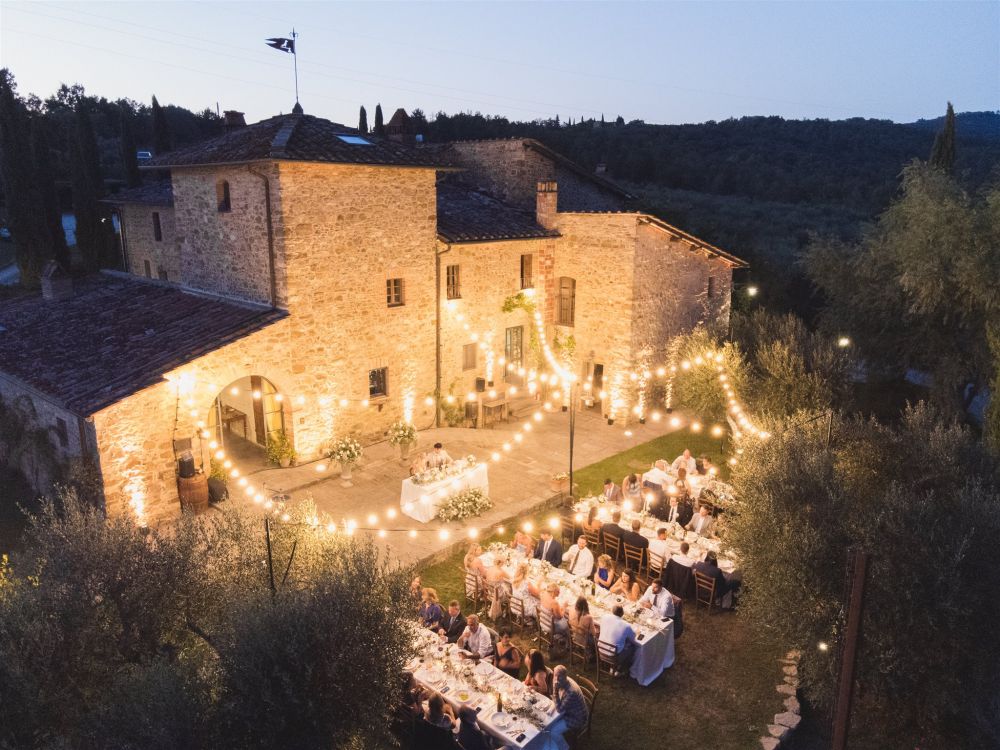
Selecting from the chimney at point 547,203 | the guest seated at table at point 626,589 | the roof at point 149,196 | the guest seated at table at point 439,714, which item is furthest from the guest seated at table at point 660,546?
the roof at point 149,196

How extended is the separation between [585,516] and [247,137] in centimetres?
1138

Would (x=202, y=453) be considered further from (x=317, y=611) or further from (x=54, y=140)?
(x=54, y=140)

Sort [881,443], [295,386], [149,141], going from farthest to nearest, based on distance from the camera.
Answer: [149,141], [295,386], [881,443]

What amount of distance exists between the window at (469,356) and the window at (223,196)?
6.77 m

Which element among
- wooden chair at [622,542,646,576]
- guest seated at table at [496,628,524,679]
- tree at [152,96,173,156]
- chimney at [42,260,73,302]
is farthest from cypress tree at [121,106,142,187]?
guest seated at table at [496,628,524,679]

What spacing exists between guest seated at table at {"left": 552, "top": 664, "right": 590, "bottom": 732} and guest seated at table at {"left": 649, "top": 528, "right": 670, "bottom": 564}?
12.8ft

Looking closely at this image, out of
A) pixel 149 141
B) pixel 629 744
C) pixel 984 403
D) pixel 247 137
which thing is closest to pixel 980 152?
pixel 984 403

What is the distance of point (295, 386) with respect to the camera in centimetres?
1471

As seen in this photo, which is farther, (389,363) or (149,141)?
(149,141)

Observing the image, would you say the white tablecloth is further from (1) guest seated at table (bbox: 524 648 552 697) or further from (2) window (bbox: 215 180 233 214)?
(2) window (bbox: 215 180 233 214)

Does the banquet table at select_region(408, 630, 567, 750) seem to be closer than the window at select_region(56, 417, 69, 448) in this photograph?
Yes

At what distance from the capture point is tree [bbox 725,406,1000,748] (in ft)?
24.0

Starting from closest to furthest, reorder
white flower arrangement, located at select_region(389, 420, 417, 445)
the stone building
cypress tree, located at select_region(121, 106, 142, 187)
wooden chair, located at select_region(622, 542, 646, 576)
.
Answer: wooden chair, located at select_region(622, 542, 646, 576) → the stone building → white flower arrangement, located at select_region(389, 420, 417, 445) → cypress tree, located at select_region(121, 106, 142, 187)

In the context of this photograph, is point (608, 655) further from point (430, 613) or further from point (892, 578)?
point (892, 578)
